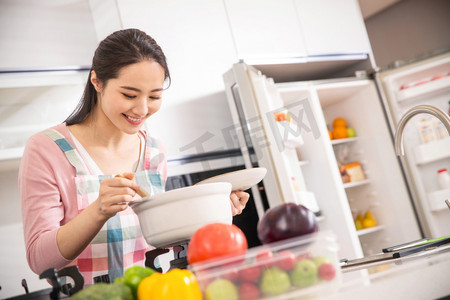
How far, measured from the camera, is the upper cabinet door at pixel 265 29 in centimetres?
283

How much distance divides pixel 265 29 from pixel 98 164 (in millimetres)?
1780

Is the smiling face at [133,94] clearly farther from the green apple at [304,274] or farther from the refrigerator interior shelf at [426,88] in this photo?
the refrigerator interior shelf at [426,88]

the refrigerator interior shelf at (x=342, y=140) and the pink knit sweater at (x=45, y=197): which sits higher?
the refrigerator interior shelf at (x=342, y=140)

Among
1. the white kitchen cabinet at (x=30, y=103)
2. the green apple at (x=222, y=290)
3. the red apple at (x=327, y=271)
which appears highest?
the white kitchen cabinet at (x=30, y=103)

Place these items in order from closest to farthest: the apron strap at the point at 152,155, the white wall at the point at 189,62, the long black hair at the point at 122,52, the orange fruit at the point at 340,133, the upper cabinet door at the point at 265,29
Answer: the long black hair at the point at 122,52, the apron strap at the point at 152,155, the white wall at the point at 189,62, the upper cabinet door at the point at 265,29, the orange fruit at the point at 340,133

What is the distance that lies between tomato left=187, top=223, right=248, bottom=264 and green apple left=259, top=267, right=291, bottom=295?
57mm

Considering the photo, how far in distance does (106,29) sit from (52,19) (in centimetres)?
25

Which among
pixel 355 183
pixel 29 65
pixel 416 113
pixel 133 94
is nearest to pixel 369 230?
pixel 355 183

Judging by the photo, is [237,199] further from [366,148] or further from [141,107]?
[366,148]

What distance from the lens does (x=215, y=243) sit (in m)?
0.74

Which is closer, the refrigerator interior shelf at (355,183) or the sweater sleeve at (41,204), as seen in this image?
the sweater sleeve at (41,204)

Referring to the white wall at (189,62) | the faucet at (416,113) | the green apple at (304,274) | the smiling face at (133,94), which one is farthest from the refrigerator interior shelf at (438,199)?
the green apple at (304,274)

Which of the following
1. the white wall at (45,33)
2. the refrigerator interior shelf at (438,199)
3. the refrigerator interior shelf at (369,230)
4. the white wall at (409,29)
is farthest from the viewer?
the white wall at (409,29)

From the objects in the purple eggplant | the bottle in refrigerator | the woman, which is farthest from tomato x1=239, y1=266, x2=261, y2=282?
the bottle in refrigerator
